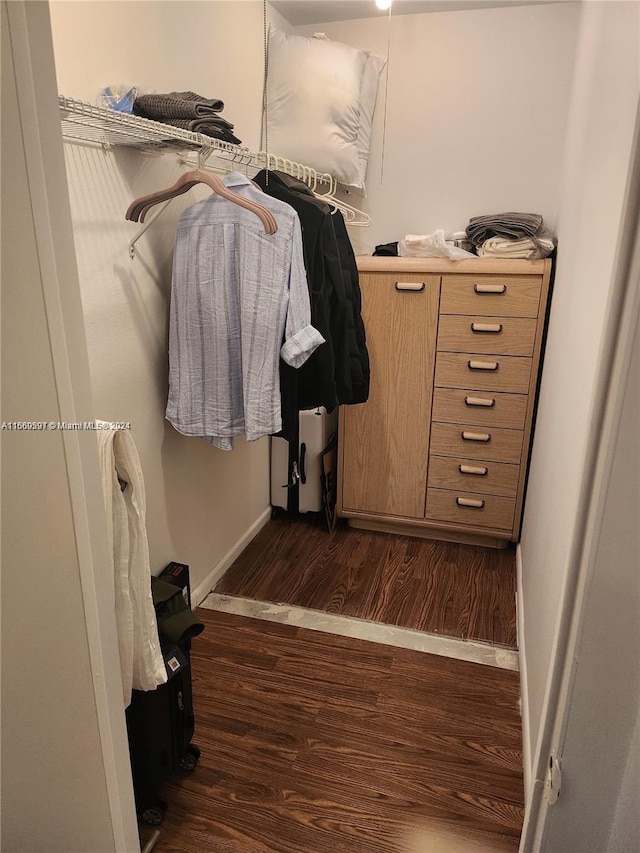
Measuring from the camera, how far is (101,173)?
1.62 metres

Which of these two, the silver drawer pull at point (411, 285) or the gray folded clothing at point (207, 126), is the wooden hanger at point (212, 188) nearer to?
the gray folded clothing at point (207, 126)

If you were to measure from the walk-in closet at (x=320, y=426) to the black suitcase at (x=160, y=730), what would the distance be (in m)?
0.01

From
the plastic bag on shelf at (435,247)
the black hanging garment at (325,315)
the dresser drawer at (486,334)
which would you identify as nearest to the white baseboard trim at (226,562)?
the black hanging garment at (325,315)

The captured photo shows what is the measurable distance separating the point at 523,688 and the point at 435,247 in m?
1.75

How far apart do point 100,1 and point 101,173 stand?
416mm

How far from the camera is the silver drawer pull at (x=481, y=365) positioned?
256 cm

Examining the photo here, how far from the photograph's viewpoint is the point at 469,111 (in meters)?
2.82

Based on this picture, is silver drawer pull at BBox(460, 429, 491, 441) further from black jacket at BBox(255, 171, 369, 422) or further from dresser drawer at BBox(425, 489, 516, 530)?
black jacket at BBox(255, 171, 369, 422)

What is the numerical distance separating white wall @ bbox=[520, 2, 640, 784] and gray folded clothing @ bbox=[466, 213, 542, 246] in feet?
0.65

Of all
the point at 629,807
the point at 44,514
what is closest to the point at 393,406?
the point at 629,807

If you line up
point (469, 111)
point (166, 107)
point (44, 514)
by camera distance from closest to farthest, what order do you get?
point (44, 514), point (166, 107), point (469, 111)

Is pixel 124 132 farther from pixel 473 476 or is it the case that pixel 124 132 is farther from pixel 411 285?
pixel 473 476

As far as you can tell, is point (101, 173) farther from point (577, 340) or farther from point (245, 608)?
point (245, 608)

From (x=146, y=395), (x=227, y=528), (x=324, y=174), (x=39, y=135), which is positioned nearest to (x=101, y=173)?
(x=146, y=395)
